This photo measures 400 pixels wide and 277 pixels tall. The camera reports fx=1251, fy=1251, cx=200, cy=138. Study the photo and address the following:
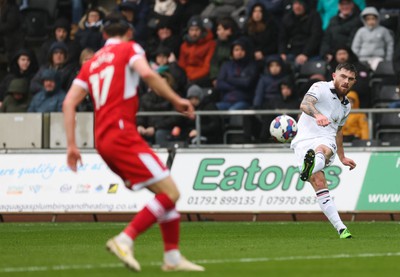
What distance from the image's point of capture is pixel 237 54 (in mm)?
25609

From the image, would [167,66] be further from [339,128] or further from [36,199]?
[339,128]

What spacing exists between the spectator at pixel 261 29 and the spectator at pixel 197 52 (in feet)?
2.86

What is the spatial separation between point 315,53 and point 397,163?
15.8 ft

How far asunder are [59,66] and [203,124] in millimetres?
4004

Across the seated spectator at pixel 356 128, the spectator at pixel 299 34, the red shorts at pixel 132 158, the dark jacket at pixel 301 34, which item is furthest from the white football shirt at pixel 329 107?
the dark jacket at pixel 301 34

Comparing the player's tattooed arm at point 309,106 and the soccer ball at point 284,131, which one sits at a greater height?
the player's tattooed arm at point 309,106

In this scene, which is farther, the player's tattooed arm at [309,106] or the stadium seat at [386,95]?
the stadium seat at [386,95]

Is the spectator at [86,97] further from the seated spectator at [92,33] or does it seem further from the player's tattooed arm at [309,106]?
the player's tattooed arm at [309,106]

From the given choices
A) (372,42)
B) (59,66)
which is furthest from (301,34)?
(59,66)

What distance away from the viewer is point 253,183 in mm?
22797

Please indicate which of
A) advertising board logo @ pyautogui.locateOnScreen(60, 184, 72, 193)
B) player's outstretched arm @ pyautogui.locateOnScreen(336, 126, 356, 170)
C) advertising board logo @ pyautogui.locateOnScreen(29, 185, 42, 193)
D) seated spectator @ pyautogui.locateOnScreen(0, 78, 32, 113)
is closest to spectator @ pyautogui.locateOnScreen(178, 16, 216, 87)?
seated spectator @ pyautogui.locateOnScreen(0, 78, 32, 113)

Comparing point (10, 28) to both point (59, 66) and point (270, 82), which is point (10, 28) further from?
point (270, 82)

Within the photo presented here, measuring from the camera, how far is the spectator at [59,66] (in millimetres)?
26703

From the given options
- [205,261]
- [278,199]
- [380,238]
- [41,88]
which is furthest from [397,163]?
[205,261]
